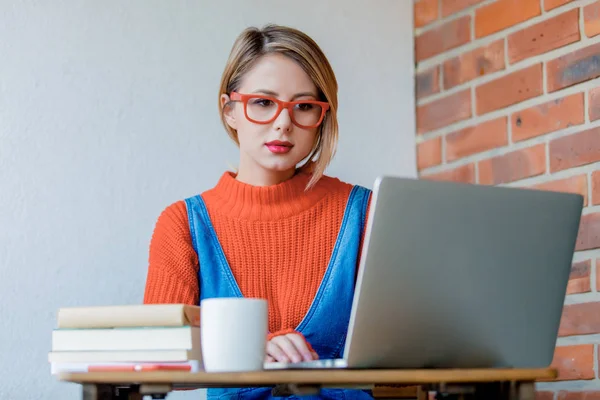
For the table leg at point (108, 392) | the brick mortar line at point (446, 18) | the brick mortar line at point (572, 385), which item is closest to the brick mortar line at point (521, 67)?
the brick mortar line at point (446, 18)

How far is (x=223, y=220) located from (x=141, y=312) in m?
0.69

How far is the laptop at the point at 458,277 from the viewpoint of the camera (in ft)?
3.42

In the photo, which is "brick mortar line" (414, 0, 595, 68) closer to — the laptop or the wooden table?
the laptop

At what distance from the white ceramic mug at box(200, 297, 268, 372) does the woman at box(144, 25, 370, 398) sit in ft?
1.64

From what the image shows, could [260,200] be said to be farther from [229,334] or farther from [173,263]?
[229,334]

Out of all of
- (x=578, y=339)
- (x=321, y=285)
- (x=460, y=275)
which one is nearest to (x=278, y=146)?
(x=321, y=285)

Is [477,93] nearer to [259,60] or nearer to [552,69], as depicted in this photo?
[552,69]

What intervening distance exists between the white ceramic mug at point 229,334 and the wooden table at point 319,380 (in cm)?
5

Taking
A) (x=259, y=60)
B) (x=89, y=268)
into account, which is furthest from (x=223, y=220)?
(x=89, y=268)

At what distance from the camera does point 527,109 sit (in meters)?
2.20

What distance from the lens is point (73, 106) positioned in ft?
6.71

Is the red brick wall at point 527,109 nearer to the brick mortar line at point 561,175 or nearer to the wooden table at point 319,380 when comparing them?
the brick mortar line at point 561,175

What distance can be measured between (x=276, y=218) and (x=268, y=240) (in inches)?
2.0

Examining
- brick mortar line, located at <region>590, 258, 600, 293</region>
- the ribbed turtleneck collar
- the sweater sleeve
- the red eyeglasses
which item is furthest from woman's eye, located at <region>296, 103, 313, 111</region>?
brick mortar line, located at <region>590, 258, 600, 293</region>
